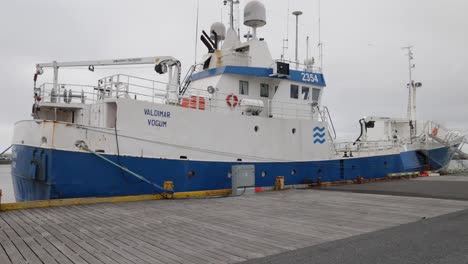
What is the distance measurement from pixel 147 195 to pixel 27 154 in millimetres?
3648

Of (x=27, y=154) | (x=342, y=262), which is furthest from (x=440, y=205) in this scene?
(x=27, y=154)

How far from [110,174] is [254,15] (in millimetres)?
9404

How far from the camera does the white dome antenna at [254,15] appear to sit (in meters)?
15.6

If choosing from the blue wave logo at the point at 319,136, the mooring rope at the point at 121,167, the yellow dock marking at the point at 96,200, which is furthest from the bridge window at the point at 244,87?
the mooring rope at the point at 121,167

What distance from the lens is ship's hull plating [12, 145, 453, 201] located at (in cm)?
955

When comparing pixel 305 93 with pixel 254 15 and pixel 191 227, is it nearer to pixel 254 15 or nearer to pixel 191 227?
pixel 254 15

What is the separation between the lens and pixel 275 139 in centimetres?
1441

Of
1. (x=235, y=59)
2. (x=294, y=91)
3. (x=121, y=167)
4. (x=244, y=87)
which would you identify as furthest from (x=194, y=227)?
(x=294, y=91)

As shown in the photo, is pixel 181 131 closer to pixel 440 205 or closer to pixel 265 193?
pixel 265 193

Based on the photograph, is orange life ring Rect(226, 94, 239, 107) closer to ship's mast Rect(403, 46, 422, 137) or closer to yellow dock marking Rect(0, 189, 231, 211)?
yellow dock marking Rect(0, 189, 231, 211)

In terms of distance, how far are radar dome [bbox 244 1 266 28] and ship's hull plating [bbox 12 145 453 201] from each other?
6346 mm

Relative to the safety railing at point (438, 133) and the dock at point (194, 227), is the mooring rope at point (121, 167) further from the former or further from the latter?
the safety railing at point (438, 133)

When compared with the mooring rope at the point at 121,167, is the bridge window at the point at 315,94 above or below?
above

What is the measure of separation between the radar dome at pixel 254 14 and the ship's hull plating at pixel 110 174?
6.35m
